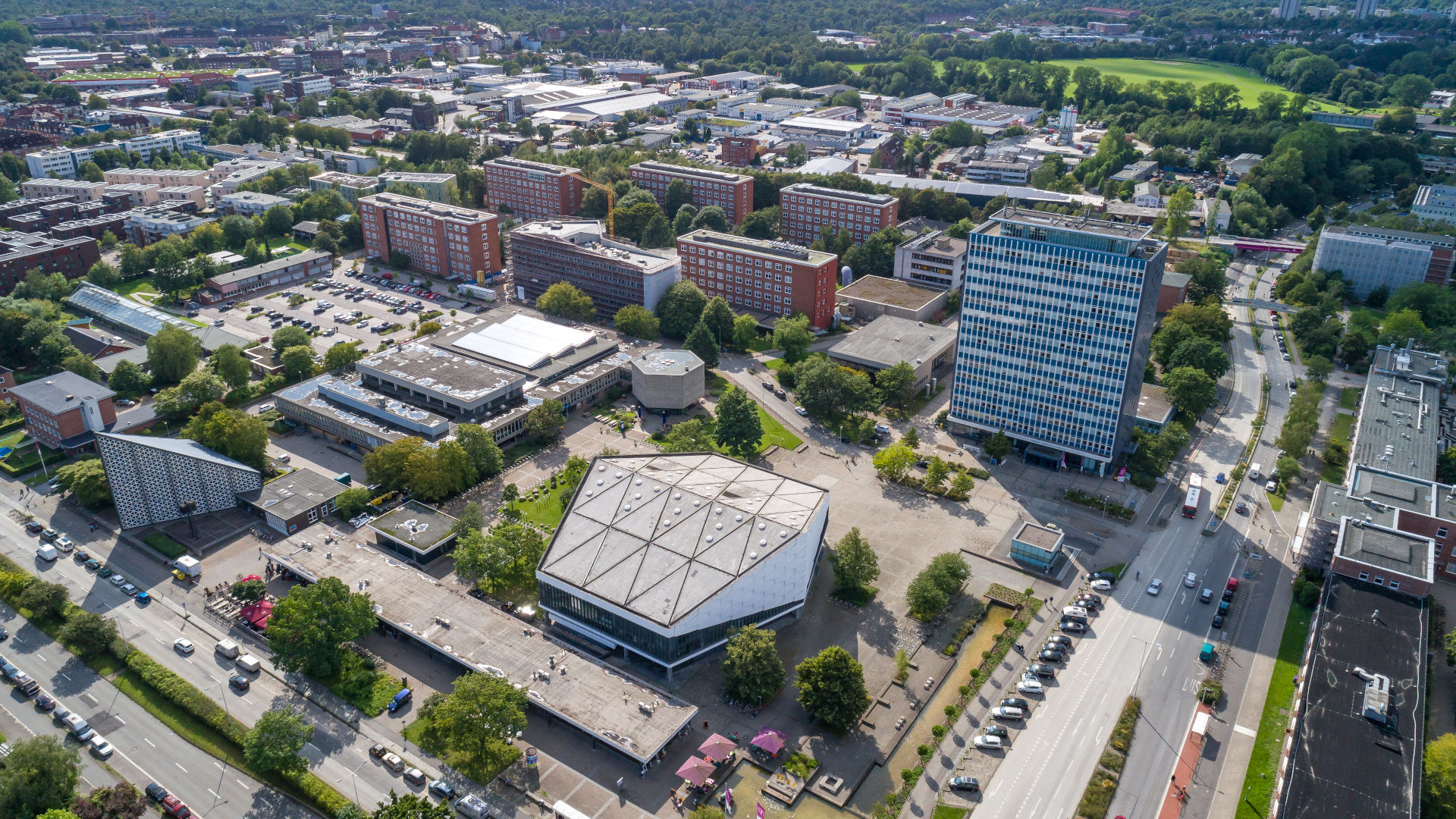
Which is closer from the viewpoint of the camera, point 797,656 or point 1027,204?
point 797,656

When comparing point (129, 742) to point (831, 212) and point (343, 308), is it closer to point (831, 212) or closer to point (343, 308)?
point (343, 308)

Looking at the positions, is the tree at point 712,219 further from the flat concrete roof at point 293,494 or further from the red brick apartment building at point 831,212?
the flat concrete roof at point 293,494

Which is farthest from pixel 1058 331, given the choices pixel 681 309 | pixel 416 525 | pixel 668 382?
pixel 416 525

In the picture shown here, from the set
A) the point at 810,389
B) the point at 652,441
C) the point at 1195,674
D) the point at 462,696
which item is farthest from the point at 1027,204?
the point at 462,696

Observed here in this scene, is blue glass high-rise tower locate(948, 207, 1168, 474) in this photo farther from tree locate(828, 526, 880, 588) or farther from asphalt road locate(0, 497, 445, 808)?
asphalt road locate(0, 497, 445, 808)

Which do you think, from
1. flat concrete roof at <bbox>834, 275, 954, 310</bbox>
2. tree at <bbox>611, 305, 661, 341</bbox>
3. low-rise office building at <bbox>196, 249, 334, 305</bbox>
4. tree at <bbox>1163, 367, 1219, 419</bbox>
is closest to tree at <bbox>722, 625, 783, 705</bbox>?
tree at <bbox>1163, 367, 1219, 419</bbox>

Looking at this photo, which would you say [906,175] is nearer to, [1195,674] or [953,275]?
[953,275]
